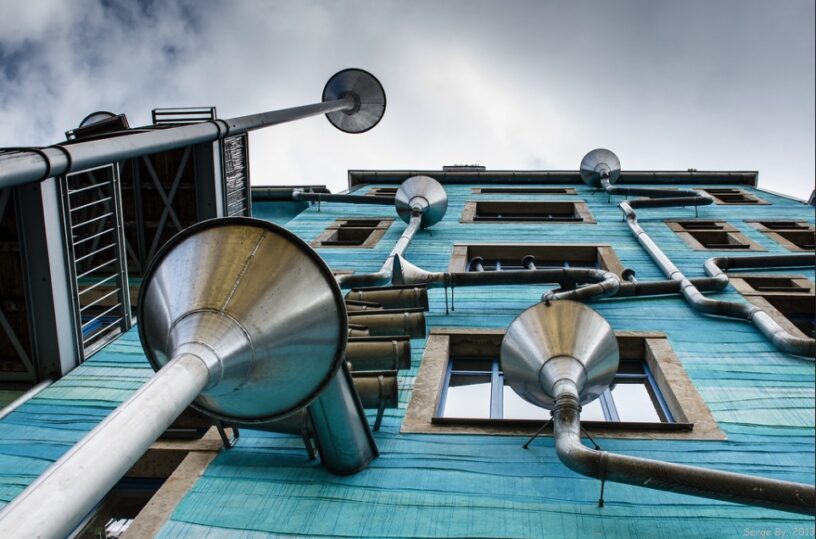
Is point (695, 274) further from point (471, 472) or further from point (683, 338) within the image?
point (471, 472)

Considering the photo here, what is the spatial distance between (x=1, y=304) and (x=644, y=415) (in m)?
9.61

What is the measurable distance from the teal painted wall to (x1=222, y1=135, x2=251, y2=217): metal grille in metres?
4.53

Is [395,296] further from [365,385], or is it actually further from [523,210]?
[523,210]

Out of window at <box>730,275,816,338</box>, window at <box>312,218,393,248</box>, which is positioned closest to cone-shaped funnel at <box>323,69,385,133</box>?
window at <box>312,218,393,248</box>

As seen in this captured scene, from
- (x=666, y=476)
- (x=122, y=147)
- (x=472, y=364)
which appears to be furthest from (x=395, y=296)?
(x=666, y=476)

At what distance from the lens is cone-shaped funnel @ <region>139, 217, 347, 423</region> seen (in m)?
5.61

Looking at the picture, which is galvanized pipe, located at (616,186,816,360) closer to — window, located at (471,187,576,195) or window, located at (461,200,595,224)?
window, located at (461,200,595,224)

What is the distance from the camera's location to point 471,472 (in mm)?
8648

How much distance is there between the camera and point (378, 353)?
9602 mm

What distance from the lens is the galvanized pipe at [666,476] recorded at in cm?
639

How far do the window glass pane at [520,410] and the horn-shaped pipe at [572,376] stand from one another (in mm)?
1613

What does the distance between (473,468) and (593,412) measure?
254cm

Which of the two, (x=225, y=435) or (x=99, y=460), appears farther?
(x=225, y=435)

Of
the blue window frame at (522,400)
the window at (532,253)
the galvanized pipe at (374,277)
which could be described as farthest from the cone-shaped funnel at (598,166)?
the blue window frame at (522,400)
